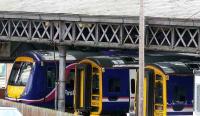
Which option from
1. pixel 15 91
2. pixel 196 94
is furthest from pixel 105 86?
pixel 196 94

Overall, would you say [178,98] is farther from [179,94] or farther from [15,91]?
[15,91]

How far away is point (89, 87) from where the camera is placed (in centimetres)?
3181

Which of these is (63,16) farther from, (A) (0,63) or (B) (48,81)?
(A) (0,63)

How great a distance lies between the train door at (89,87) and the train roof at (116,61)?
0.93 ft

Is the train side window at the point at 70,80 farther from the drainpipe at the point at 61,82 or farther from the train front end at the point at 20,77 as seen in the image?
the train front end at the point at 20,77

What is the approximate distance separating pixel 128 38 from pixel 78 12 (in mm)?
3742

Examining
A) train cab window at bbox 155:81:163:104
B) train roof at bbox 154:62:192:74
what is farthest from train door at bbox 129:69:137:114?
train roof at bbox 154:62:192:74

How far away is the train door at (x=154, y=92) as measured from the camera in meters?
27.5

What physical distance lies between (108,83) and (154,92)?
414 centimetres

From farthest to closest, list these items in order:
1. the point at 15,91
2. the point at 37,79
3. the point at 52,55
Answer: the point at 52,55, the point at 15,91, the point at 37,79

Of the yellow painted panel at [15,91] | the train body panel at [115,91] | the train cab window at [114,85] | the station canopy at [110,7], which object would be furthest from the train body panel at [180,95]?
the yellow painted panel at [15,91]

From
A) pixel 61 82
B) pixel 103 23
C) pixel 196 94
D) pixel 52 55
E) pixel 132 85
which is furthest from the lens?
pixel 52 55

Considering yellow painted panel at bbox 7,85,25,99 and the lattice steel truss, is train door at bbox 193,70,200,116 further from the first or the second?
yellow painted panel at bbox 7,85,25,99

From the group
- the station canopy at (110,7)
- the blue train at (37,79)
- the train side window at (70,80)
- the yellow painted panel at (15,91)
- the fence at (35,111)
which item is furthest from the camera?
the train side window at (70,80)
